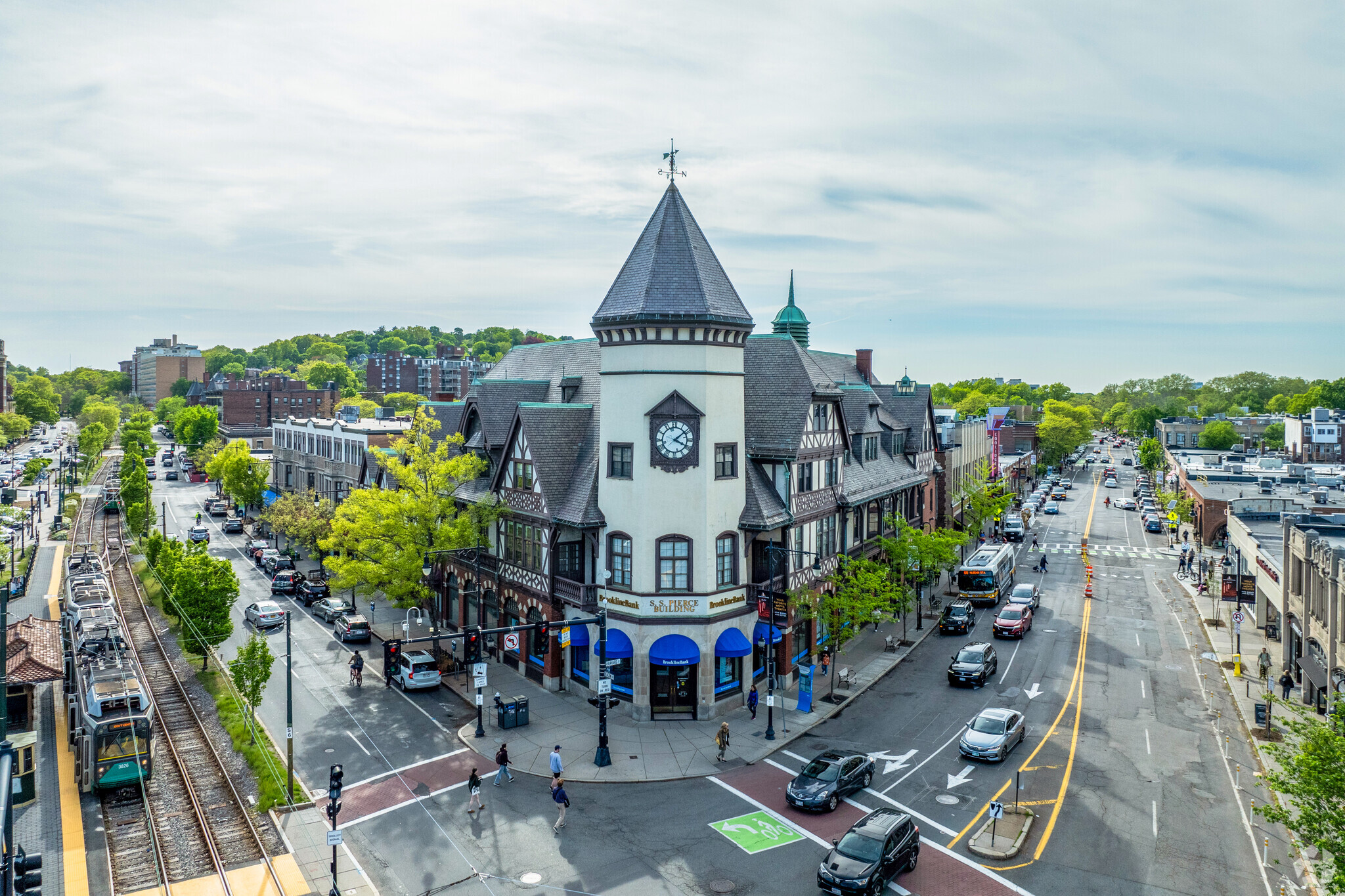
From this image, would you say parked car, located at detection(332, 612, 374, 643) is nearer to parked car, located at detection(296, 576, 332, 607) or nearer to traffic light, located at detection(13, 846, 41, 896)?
parked car, located at detection(296, 576, 332, 607)

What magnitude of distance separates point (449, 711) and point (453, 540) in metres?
8.00

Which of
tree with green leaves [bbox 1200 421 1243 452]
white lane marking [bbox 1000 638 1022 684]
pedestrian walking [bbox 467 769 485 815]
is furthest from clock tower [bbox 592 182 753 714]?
tree with green leaves [bbox 1200 421 1243 452]

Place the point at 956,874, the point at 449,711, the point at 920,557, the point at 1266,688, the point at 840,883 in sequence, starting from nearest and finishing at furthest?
the point at 840,883, the point at 956,874, the point at 449,711, the point at 1266,688, the point at 920,557

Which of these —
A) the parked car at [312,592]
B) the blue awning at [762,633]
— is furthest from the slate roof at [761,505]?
the parked car at [312,592]

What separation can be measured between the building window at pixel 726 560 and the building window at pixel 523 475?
9.76m

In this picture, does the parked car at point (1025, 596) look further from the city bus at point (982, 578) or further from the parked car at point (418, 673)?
the parked car at point (418, 673)

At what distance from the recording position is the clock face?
113 feet

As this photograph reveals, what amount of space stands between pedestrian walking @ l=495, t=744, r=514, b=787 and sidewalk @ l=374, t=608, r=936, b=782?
0.71 m

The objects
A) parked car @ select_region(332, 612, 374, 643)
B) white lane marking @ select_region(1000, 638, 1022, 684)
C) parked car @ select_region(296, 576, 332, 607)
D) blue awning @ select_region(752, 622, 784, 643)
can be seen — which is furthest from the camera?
parked car @ select_region(296, 576, 332, 607)

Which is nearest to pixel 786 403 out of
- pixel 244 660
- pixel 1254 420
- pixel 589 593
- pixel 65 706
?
pixel 589 593

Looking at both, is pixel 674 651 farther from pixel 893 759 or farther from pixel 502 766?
pixel 893 759

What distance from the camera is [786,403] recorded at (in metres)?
39.4

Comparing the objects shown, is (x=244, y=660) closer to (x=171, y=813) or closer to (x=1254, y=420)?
(x=171, y=813)

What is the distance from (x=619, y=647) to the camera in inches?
1368
